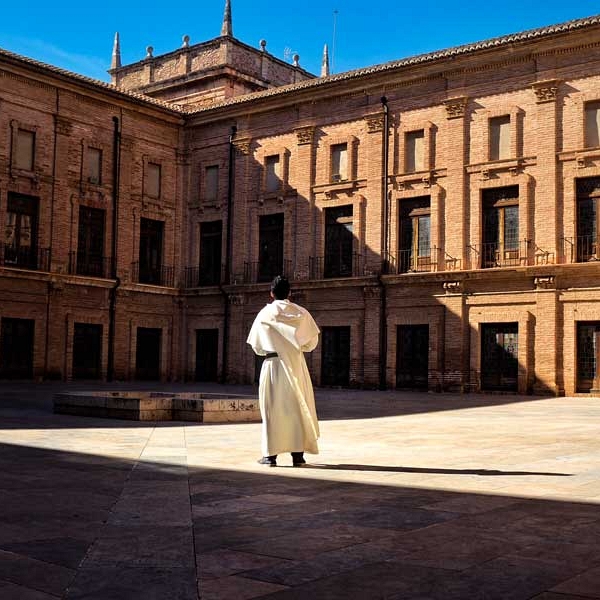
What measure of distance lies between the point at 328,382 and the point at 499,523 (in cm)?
2302

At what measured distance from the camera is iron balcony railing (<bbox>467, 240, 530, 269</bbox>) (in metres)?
24.0

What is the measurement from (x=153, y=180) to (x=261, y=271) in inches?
211

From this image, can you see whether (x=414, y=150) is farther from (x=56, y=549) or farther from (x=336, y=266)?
(x=56, y=549)

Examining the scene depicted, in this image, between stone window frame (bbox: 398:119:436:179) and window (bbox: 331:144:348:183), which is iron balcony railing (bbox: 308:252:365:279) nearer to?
window (bbox: 331:144:348:183)

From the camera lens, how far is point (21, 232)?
2661cm

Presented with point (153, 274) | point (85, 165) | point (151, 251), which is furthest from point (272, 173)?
point (85, 165)

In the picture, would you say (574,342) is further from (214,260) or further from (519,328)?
(214,260)

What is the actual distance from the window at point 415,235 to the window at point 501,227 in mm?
1849

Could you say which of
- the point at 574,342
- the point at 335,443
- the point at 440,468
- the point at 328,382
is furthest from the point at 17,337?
the point at 440,468

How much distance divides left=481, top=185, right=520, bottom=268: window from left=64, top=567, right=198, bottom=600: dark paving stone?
21712 millimetres

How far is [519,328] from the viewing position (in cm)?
2377

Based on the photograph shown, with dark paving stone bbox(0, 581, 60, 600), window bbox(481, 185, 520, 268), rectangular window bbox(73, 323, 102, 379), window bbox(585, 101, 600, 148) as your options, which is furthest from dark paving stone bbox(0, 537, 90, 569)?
rectangular window bbox(73, 323, 102, 379)

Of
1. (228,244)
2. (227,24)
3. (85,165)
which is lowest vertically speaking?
(228,244)

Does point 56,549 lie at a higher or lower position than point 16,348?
lower
